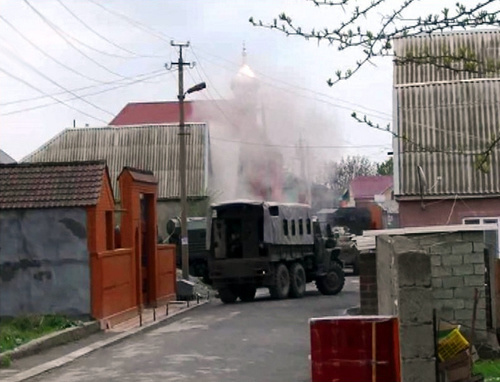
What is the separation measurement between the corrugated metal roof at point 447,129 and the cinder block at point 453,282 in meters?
14.3

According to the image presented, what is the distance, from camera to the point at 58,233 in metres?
22.4

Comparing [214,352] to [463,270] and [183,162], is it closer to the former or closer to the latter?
[463,270]

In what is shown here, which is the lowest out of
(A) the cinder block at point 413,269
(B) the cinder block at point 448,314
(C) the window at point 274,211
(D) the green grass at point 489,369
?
(D) the green grass at point 489,369

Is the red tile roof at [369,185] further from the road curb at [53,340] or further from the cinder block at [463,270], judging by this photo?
the cinder block at [463,270]

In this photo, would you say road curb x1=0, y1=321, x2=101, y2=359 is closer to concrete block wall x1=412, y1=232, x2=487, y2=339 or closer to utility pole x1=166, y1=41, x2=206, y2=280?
concrete block wall x1=412, y1=232, x2=487, y2=339

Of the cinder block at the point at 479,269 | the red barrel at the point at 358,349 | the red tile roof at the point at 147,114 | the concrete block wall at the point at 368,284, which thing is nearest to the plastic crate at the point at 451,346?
the red barrel at the point at 358,349

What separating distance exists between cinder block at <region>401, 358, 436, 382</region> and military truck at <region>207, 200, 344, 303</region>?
62.3 feet

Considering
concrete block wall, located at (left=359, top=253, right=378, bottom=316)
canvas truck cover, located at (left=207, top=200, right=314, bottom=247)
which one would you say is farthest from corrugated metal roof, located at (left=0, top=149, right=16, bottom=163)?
concrete block wall, located at (left=359, top=253, right=378, bottom=316)

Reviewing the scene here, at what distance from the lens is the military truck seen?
2978cm

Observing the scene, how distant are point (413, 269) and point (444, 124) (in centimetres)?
2043

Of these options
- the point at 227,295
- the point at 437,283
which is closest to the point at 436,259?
the point at 437,283

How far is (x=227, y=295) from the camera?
30625mm

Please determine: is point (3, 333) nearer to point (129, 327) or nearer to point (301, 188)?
point (129, 327)

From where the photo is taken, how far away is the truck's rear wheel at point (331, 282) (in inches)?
1281
